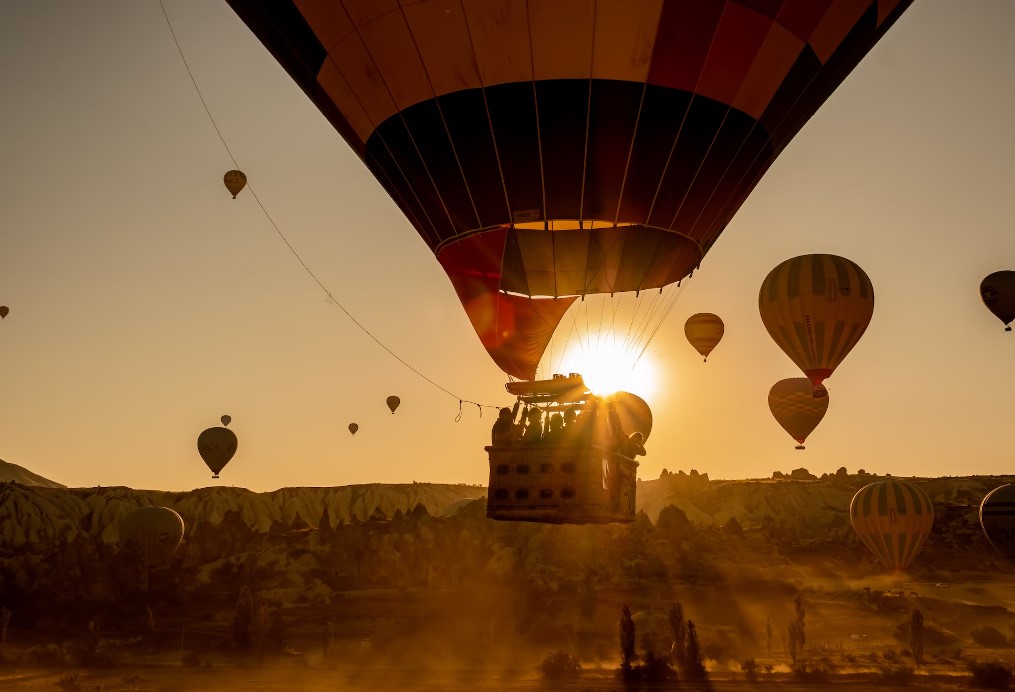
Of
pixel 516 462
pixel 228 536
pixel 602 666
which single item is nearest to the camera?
pixel 516 462

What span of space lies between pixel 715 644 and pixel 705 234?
4406 cm

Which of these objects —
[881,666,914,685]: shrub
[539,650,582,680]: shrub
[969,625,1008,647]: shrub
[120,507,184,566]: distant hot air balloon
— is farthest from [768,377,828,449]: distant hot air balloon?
[120,507,184,566]: distant hot air balloon

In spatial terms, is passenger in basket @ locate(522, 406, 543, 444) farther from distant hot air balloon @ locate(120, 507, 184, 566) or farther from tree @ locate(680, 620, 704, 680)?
distant hot air balloon @ locate(120, 507, 184, 566)

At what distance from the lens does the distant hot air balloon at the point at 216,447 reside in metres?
69.9

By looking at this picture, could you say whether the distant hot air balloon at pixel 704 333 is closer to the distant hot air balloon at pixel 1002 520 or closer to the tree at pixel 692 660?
the distant hot air balloon at pixel 1002 520

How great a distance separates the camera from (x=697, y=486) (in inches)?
5017

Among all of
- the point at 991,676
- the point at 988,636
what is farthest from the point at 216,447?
the point at 988,636

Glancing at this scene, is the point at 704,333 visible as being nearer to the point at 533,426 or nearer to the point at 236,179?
the point at 236,179

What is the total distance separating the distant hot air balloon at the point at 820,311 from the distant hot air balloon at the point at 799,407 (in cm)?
1661

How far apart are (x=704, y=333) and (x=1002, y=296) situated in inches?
468

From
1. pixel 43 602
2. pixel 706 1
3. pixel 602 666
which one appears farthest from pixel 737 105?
pixel 43 602

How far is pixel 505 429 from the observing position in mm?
15586

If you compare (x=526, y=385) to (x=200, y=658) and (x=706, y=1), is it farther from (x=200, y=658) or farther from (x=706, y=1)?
(x=200, y=658)

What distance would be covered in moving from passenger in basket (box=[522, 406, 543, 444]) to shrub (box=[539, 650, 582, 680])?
125ft
